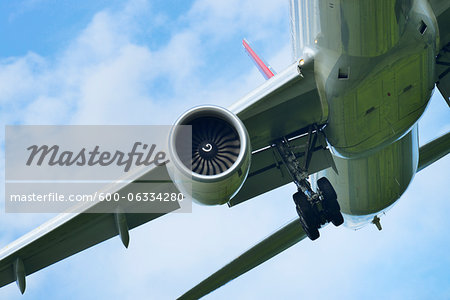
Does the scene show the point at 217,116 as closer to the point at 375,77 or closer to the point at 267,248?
the point at 375,77

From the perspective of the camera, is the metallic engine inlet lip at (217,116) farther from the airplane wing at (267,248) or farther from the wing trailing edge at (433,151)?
the wing trailing edge at (433,151)

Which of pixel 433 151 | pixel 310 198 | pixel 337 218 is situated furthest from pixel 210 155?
pixel 433 151

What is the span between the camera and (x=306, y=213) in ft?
45.0

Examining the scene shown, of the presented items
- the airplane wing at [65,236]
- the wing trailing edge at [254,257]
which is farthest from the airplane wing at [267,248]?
the airplane wing at [65,236]

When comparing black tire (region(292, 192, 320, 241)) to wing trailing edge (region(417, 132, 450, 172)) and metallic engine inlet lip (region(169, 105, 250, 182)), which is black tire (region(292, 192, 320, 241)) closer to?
metallic engine inlet lip (region(169, 105, 250, 182))

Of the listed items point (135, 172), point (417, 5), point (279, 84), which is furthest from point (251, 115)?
point (417, 5)

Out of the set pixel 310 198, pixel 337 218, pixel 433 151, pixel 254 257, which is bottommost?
pixel 254 257

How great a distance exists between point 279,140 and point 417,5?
456 centimetres

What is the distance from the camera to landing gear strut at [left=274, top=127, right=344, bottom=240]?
13656 mm

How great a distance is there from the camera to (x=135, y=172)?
12.5 metres

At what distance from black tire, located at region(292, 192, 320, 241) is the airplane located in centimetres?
2

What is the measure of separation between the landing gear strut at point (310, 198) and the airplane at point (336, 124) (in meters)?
0.02

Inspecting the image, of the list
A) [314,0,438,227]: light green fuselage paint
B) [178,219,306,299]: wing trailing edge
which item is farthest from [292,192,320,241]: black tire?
[314,0,438,227]: light green fuselage paint

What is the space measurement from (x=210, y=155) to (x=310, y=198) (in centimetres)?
316
